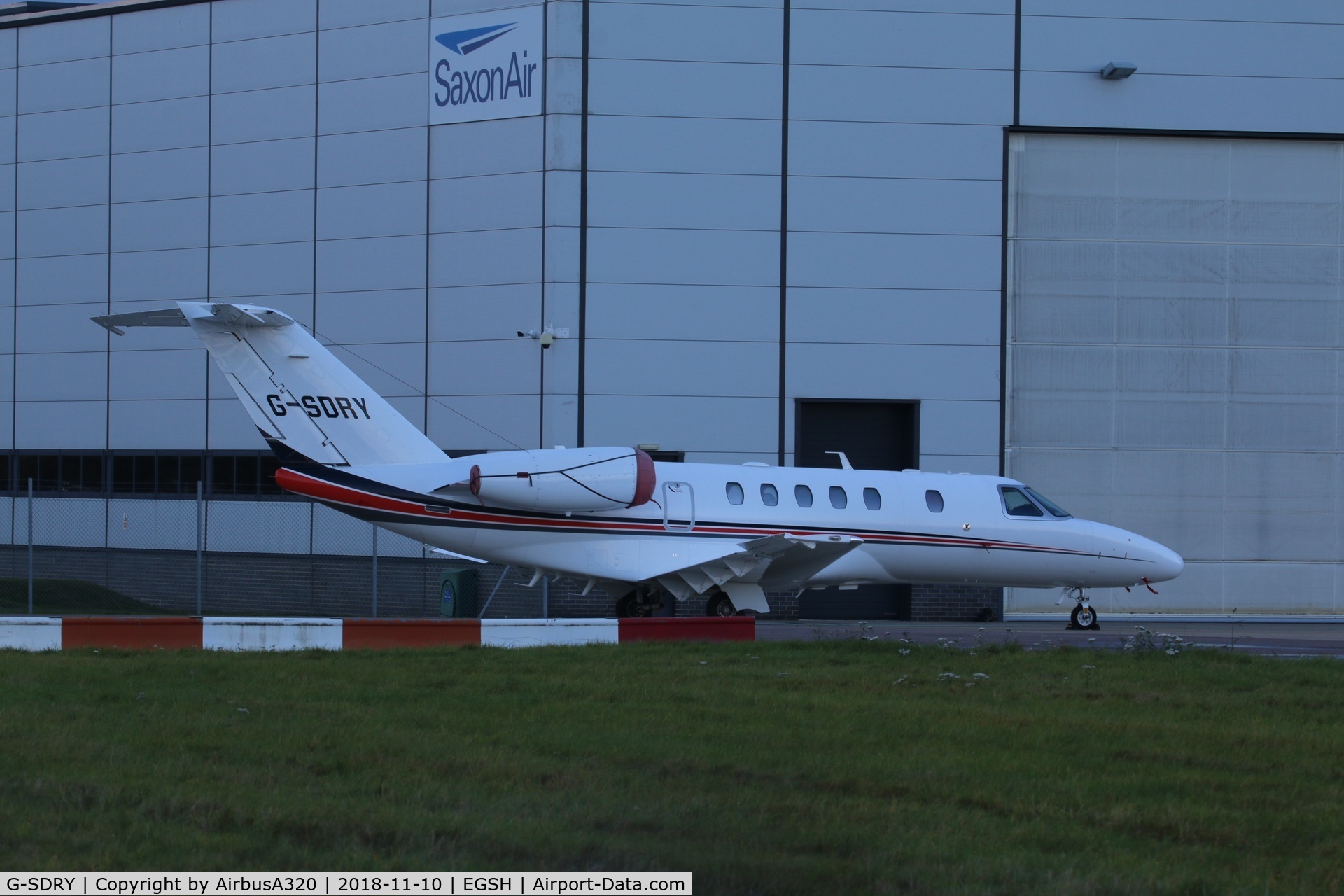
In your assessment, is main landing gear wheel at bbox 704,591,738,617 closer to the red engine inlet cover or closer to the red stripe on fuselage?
the red stripe on fuselage

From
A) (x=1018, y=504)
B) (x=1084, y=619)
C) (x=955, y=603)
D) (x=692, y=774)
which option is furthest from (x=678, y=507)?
(x=692, y=774)

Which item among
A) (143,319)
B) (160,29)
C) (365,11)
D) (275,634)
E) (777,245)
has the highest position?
(160,29)

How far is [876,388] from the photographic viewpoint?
→ 24.5 meters

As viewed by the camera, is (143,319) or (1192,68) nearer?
(143,319)

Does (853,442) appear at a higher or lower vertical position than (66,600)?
higher

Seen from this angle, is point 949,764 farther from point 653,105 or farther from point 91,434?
point 91,434

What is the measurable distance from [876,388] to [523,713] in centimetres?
1659

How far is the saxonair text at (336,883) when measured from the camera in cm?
470

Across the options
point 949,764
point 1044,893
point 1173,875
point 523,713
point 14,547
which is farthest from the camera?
point 14,547

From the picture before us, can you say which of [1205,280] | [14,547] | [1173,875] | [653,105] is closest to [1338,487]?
[1205,280]

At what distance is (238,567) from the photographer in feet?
84.0

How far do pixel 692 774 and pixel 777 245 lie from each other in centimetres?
1839

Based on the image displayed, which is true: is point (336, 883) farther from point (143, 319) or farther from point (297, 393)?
point (297, 393)

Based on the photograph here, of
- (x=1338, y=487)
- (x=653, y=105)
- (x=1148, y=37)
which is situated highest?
(x=1148, y=37)
